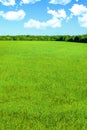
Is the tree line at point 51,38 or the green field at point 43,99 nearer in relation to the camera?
the green field at point 43,99

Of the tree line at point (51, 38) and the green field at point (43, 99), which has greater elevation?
the green field at point (43, 99)

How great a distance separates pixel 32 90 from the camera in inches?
373

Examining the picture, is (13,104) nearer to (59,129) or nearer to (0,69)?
(59,129)

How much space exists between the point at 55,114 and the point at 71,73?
580cm

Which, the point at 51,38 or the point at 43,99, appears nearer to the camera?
the point at 43,99

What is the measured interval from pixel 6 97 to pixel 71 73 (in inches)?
181

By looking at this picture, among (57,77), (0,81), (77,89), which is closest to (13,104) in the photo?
(77,89)

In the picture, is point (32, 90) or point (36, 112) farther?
point (32, 90)

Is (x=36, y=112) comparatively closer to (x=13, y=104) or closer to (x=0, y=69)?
(x=13, y=104)

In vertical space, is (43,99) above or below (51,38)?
above

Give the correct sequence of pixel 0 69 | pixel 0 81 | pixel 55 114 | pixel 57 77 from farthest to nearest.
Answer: pixel 0 69 < pixel 57 77 < pixel 0 81 < pixel 55 114

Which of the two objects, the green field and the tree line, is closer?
the green field

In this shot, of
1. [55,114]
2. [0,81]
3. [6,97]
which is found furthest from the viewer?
[0,81]

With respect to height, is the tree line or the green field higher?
the green field
